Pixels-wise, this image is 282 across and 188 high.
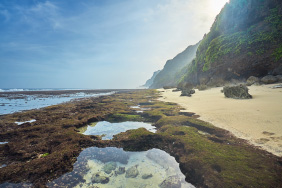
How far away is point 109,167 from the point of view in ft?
21.7

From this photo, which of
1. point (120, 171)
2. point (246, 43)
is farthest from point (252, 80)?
point (120, 171)

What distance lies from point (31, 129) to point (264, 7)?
52.2 m

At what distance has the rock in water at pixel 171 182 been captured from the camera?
5209 mm

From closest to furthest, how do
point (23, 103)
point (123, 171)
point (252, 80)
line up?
point (123, 171), point (252, 80), point (23, 103)

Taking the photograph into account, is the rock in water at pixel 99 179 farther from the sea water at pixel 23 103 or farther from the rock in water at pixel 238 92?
the sea water at pixel 23 103

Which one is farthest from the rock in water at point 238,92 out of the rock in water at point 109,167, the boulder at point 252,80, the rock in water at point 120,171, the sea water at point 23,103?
the sea water at point 23,103

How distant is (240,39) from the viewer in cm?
3425

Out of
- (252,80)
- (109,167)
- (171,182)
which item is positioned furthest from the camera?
(252,80)

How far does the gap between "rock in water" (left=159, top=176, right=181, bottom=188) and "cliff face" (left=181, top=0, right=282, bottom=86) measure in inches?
1258

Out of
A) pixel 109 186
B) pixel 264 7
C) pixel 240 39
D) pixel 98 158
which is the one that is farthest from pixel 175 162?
pixel 264 7

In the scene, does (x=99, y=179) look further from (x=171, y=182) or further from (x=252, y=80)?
(x=252, y=80)

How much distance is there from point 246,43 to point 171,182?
40.3 meters

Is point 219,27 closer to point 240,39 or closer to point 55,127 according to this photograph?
point 240,39

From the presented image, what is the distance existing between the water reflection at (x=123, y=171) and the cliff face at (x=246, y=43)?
31.7 m
